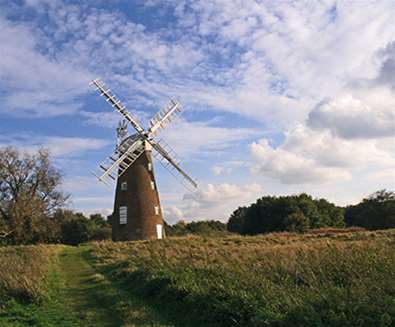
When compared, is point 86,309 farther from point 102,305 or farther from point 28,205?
point 28,205

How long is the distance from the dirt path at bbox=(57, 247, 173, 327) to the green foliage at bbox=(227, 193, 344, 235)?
43.6m

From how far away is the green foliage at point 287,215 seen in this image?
192ft

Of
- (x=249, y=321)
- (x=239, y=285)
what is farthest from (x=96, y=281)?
(x=249, y=321)

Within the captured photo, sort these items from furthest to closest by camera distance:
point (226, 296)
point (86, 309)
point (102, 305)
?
point (102, 305)
point (86, 309)
point (226, 296)

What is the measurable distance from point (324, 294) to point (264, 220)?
55.5m

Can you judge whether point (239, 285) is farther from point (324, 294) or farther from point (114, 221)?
point (114, 221)

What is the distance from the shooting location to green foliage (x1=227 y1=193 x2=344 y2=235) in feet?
192

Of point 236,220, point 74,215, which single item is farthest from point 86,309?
point 236,220

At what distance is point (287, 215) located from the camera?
196ft

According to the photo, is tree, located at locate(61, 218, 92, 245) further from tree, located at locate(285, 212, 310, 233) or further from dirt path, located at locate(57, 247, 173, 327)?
dirt path, located at locate(57, 247, 173, 327)

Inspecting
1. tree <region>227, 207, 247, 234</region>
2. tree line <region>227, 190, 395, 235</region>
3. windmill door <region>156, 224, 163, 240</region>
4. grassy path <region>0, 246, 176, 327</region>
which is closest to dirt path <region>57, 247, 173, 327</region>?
grassy path <region>0, 246, 176, 327</region>

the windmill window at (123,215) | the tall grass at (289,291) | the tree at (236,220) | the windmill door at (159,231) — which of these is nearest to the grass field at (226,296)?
the tall grass at (289,291)

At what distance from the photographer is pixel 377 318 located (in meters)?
6.57

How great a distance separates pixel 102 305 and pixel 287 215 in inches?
1975
